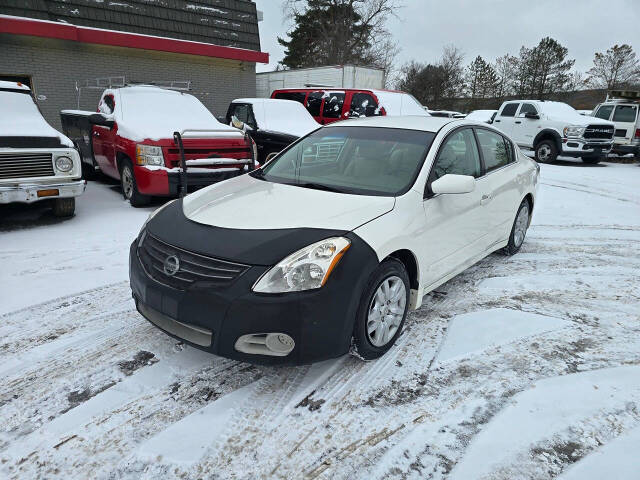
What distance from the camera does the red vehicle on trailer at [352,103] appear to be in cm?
1216

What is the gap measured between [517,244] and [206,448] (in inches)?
169

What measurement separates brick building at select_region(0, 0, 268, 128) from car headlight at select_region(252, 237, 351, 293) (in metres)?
11.1

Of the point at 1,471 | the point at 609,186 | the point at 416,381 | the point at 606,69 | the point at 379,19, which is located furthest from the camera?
the point at 606,69

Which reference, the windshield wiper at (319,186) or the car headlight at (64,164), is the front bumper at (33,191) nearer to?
the car headlight at (64,164)

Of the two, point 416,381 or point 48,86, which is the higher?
point 48,86

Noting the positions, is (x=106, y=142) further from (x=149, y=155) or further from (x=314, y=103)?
(x=314, y=103)

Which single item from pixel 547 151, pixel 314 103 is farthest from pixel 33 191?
pixel 547 151

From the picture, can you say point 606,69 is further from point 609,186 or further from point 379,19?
point 609,186

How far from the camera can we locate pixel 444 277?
369 cm

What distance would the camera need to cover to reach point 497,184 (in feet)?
14.4

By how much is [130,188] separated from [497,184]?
18.3ft

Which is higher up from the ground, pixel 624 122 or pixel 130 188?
pixel 624 122

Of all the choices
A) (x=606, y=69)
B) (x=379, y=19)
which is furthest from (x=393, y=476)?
(x=606, y=69)

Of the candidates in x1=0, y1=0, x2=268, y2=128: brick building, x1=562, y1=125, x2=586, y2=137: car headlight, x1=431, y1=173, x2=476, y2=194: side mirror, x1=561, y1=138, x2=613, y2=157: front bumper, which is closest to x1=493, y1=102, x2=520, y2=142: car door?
x1=562, y1=125, x2=586, y2=137: car headlight
